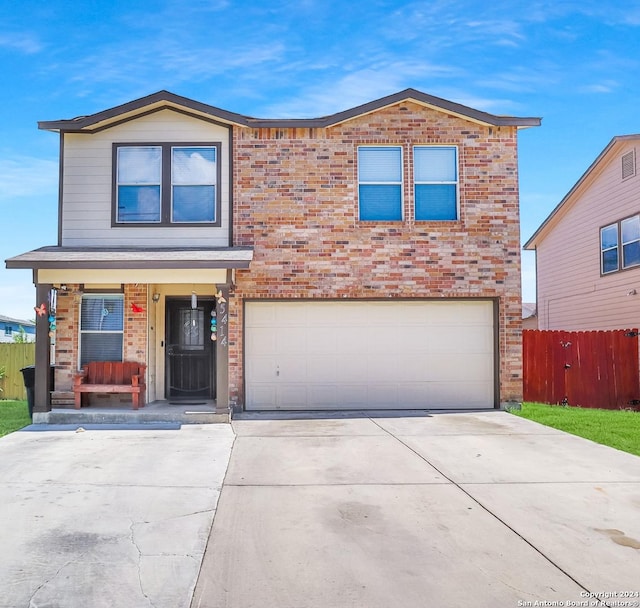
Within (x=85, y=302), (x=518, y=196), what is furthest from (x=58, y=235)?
(x=518, y=196)

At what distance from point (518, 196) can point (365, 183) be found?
3.14 m

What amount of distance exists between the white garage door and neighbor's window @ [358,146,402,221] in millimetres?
1865

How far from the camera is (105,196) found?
12.2 m

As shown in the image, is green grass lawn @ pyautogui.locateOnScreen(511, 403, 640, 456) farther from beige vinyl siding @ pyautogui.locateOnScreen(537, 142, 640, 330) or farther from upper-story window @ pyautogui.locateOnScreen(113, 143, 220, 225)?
upper-story window @ pyautogui.locateOnScreen(113, 143, 220, 225)

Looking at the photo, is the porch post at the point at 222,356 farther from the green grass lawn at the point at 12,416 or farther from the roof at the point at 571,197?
the roof at the point at 571,197

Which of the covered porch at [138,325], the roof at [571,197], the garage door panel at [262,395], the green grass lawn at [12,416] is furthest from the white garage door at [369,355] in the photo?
the roof at [571,197]

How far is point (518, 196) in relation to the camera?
41.1 feet

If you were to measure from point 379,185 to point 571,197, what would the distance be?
9657mm

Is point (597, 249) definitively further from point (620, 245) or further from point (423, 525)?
point (423, 525)

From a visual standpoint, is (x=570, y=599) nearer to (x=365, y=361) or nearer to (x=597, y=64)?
(x=365, y=361)

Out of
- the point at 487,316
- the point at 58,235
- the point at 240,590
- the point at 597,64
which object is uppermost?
the point at 597,64

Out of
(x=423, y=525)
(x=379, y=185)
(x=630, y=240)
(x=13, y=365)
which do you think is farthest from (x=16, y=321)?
(x=423, y=525)

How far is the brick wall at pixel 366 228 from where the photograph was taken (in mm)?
12250

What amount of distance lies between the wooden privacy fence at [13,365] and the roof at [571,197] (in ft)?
54.8
